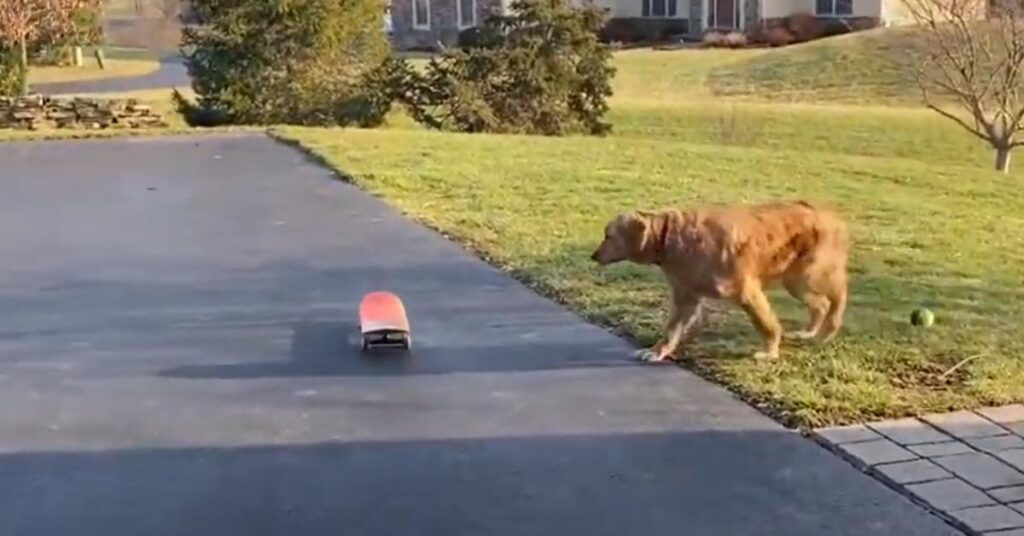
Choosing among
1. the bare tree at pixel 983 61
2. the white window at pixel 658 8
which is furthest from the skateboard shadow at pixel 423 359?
the white window at pixel 658 8

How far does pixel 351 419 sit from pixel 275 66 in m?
14.7

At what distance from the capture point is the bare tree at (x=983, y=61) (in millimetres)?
18938

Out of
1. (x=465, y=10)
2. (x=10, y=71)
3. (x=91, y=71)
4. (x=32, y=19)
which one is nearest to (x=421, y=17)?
(x=465, y=10)

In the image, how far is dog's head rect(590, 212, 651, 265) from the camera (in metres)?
5.53

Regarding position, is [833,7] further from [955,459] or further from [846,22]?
[955,459]

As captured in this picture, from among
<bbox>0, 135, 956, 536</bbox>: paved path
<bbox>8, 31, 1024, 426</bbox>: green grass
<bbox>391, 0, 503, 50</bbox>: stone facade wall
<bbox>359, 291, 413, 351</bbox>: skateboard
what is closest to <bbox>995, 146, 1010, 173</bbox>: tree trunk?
<bbox>8, 31, 1024, 426</bbox>: green grass

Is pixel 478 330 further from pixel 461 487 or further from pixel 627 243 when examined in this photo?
pixel 461 487

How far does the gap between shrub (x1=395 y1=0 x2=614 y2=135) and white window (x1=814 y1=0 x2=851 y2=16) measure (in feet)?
70.1

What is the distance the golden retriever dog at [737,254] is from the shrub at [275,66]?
44.8ft

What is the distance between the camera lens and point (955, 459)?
4.39m

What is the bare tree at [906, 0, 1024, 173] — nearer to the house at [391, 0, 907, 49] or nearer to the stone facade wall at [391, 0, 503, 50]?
the house at [391, 0, 907, 49]

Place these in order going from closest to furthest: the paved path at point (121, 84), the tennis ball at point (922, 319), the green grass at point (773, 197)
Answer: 1. the green grass at point (773, 197)
2. the tennis ball at point (922, 319)
3. the paved path at point (121, 84)

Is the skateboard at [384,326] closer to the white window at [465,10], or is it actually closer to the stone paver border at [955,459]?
the stone paver border at [955,459]

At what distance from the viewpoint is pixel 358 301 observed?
7.07 metres
